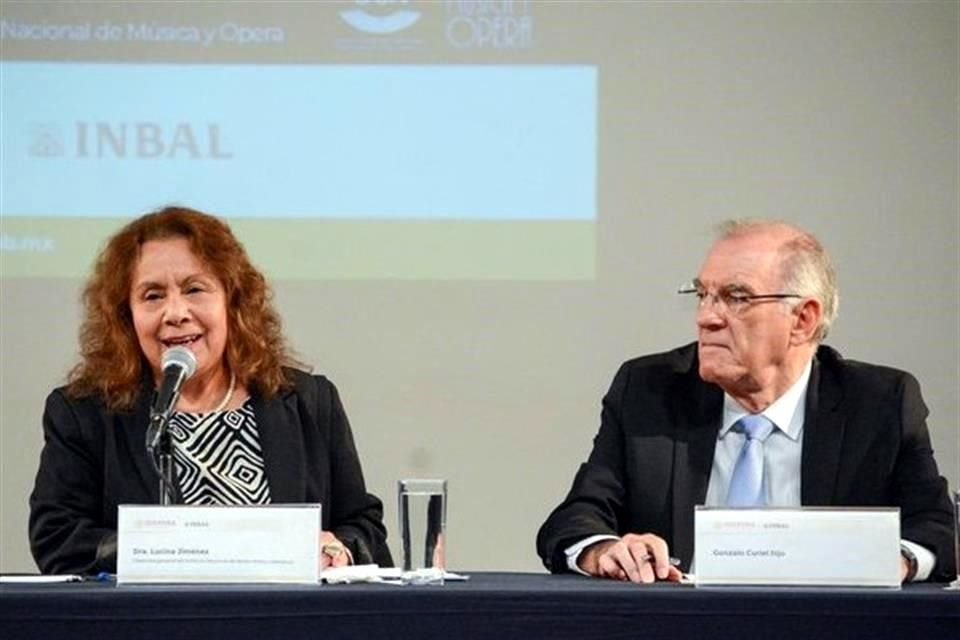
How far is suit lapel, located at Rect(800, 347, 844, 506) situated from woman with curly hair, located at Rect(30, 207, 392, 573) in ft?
2.88

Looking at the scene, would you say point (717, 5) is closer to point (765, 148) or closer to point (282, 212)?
point (765, 148)

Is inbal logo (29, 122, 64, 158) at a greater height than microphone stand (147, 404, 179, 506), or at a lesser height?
greater

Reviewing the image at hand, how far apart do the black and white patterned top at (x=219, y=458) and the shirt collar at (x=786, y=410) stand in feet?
3.07

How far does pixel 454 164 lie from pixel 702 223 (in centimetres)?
76

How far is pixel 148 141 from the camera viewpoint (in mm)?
5039

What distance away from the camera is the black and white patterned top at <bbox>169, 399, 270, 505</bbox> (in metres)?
3.45

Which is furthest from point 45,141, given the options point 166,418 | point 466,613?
point 466,613

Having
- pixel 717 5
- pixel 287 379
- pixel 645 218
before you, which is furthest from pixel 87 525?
pixel 717 5

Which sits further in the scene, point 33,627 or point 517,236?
point 517,236

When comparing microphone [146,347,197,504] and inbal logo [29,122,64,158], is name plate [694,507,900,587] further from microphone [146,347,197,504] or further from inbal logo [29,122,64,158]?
inbal logo [29,122,64,158]

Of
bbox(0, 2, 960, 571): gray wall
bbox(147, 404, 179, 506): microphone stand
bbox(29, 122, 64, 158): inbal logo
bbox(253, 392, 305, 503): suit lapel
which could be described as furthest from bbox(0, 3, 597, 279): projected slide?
bbox(147, 404, 179, 506): microphone stand

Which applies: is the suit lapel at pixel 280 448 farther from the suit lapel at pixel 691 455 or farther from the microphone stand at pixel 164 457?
the suit lapel at pixel 691 455

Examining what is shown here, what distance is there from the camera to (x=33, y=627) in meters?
2.39

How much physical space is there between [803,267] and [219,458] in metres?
1.22
